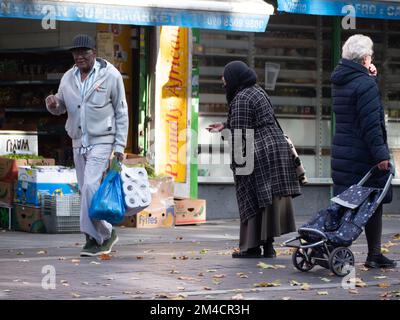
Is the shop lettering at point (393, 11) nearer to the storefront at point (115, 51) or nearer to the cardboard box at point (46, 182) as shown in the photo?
the storefront at point (115, 51)

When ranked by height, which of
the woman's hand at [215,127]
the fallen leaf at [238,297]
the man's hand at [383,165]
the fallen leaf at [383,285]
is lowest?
the fallen leaf at [383,285]

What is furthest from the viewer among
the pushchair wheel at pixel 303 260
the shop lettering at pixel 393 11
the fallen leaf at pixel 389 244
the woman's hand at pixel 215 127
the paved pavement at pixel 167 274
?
the shop lettering at pixel 393 11

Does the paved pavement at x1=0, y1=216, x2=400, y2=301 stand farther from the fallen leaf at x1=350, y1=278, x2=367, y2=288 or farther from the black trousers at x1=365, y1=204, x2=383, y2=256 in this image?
the black trousers at x1=365, y1=204, x2=383, y2=256

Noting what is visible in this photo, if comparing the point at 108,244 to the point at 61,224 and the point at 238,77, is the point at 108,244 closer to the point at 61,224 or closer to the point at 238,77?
the point at 238,77

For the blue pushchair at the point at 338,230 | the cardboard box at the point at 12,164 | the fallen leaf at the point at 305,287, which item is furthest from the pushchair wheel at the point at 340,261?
the cardboard box at the point at 12,164

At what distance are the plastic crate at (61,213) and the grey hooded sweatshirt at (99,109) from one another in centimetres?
215

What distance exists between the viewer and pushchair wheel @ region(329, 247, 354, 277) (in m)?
9.53

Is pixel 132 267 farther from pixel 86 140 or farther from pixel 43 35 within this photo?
pixel 43 35

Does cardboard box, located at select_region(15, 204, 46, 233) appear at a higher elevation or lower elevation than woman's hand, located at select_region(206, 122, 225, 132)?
lower

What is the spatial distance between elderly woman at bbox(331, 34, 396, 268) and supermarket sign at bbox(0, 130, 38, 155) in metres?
5.31

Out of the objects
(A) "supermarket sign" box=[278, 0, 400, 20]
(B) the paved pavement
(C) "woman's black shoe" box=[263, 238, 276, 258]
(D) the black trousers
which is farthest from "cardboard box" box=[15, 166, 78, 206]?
(D) the black trousers

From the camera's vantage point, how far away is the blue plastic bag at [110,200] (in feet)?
34.7

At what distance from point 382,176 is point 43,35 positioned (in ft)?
25.6

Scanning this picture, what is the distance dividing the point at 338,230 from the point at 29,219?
478 cm
